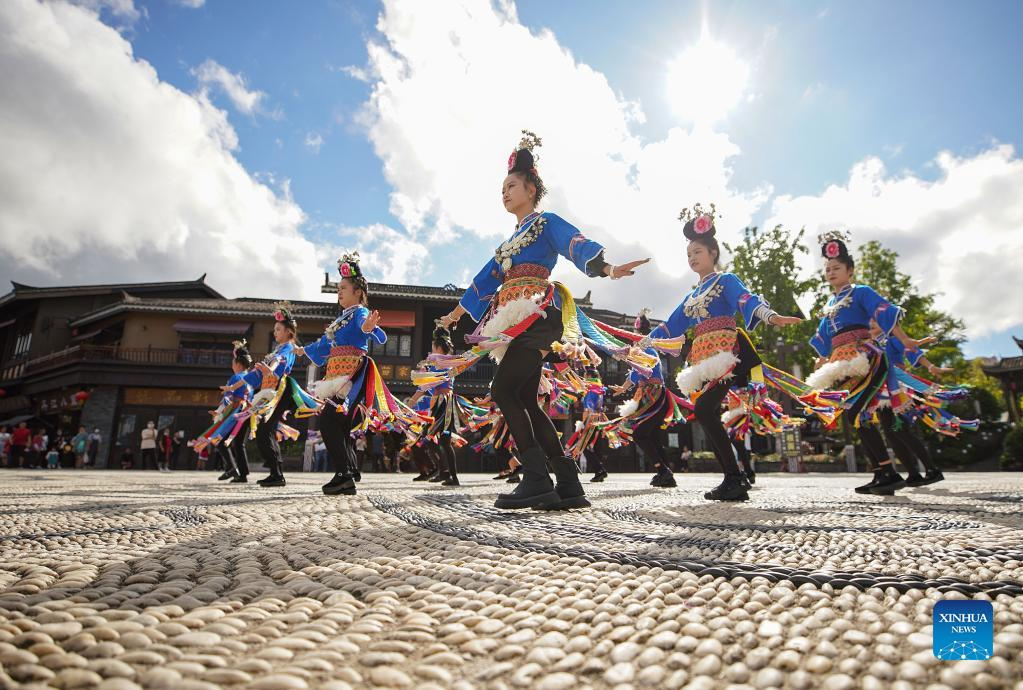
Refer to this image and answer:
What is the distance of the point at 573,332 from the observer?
3.22 metres

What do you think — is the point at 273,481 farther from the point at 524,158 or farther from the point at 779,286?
A: the point at 779,286

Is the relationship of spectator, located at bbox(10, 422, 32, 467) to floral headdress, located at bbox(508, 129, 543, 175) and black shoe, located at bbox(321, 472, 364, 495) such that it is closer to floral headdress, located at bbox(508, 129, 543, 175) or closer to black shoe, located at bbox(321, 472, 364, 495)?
black shoe, located at bbox(321, 472, 364, 495)

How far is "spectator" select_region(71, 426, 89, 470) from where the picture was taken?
1794 centimetres

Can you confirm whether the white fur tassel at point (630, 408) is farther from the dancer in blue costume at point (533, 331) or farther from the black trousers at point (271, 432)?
the black trousers at point (271, 432)

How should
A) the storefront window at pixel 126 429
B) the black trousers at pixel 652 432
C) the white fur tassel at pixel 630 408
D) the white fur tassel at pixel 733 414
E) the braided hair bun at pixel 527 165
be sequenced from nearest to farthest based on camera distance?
the braided hair bun at pixel 527 165
the white fur tassel at pixel 733 414
the black trousers at pixel 652 432
the white fur tassel at pixel 630 408
the storefront window at pixel 126 429

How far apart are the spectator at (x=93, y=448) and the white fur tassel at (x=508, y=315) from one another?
70.9ft

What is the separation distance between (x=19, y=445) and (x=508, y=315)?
22.2 metres

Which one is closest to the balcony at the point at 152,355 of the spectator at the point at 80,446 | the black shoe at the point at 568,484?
the spectator at the point at 80,446

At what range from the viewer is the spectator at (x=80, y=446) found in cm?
1794

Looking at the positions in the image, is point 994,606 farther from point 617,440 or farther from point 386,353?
point 386,353

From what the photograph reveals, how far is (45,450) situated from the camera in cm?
1978

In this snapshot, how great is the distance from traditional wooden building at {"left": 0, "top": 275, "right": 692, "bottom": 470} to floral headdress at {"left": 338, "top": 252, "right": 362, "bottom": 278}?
14618 mm

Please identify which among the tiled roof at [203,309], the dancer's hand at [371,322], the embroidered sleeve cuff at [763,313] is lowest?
the embroidered sleeve cuff at [763,313]

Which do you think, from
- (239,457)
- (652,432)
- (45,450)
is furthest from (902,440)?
(45,450)
